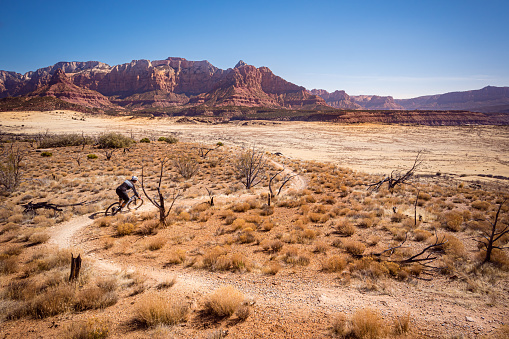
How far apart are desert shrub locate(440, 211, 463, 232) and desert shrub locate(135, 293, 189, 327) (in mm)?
10641

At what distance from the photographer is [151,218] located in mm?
9695

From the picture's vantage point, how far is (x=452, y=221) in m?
9.14

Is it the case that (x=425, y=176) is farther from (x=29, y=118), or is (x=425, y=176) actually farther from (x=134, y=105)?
(x=134, y=105)

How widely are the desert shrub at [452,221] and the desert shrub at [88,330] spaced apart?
12.0 metres

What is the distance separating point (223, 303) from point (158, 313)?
1.25 meters

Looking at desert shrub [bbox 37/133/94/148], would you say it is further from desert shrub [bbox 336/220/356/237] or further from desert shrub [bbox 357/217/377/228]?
desert shrub [bbox 357/217/377/228]

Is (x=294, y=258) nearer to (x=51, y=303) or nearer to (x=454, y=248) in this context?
(x=454, y=248)

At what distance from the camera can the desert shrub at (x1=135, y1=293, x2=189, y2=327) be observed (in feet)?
13.5

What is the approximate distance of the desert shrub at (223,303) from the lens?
14.6 ft

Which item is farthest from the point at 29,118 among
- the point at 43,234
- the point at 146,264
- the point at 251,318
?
the point at 251,318

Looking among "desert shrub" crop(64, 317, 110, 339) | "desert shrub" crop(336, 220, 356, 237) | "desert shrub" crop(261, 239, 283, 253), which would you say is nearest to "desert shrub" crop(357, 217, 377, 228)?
"desert shrub" crop(336, 220, 356, 237)

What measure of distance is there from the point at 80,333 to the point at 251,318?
9.99 feet

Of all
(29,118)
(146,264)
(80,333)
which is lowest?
(146,264)

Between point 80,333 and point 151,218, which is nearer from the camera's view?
point 80,333
